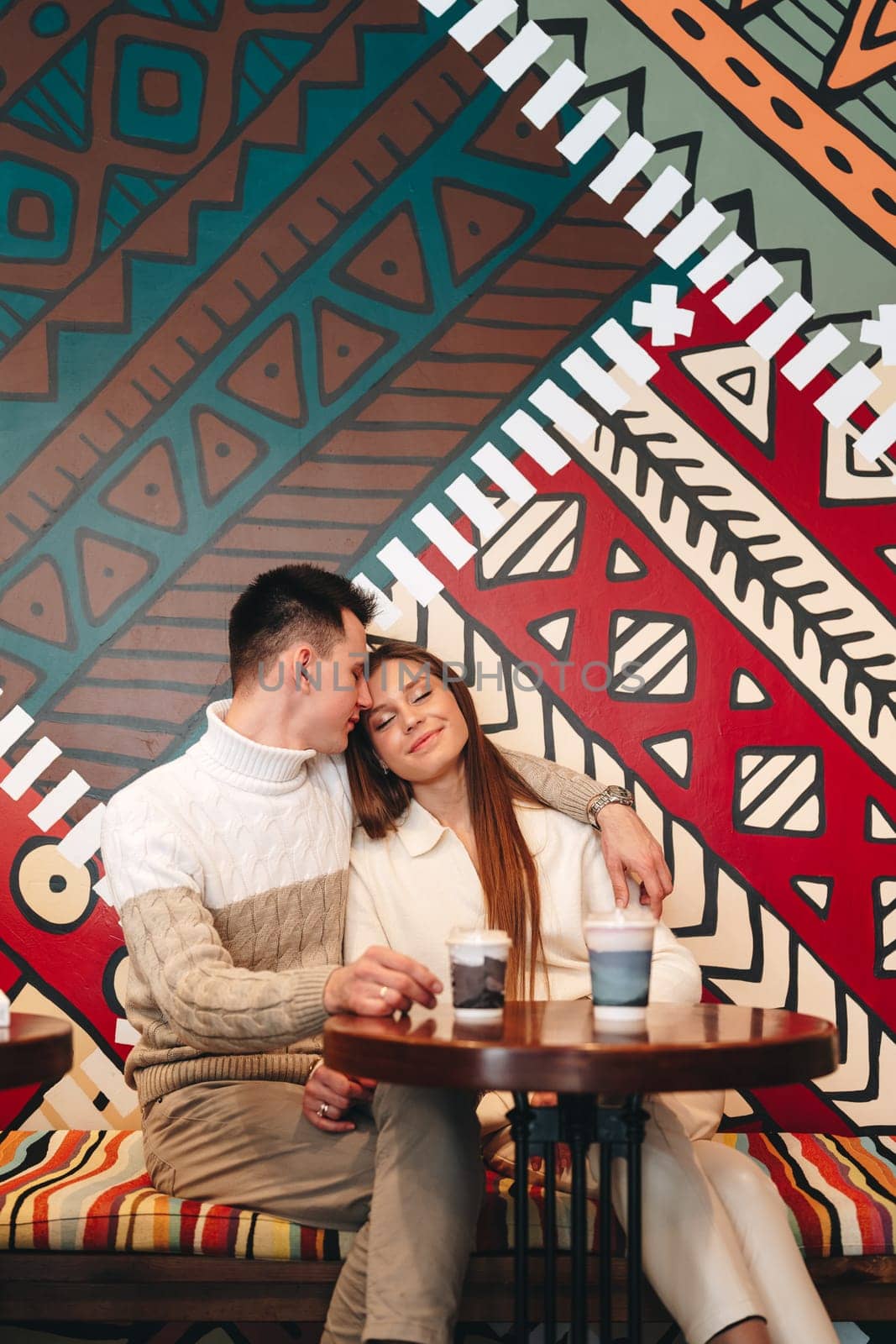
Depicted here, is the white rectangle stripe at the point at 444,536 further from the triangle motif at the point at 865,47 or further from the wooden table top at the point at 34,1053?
the wooden table top at the point at 34,1053

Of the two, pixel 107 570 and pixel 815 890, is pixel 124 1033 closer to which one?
pixel 107 570

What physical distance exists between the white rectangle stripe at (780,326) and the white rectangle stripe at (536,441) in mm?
456

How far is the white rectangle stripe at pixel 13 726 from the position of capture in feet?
8.75

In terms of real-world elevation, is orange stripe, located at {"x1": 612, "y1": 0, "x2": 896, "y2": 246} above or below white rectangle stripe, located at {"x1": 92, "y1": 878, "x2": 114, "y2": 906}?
above

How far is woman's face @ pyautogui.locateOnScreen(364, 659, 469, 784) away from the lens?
238 centimetres

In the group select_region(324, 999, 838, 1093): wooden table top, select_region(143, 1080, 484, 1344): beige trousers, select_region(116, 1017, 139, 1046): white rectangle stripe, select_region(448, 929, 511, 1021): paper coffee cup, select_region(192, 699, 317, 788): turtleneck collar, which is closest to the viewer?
select_region(324, 999, 838, 1093): wooden table top

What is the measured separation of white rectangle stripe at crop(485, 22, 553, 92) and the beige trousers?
2.03 metres

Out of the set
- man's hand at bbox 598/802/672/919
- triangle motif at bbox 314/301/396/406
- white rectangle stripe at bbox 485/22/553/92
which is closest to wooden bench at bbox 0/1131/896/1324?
man's hand at bbox 598/802/672/919

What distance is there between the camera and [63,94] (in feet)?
9.07

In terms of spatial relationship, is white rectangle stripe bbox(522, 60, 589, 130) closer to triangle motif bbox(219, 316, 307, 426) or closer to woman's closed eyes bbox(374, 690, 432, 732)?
triangle motif bbox(219, 316, 307, 426)

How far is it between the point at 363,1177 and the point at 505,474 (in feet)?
4.63

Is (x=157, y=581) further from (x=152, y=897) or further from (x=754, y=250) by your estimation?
(x=754, y=250)

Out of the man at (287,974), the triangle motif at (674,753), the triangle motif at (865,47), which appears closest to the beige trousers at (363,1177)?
the man at (287,974)

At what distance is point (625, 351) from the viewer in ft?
8.95
